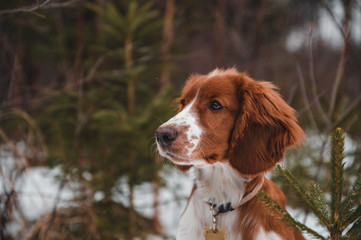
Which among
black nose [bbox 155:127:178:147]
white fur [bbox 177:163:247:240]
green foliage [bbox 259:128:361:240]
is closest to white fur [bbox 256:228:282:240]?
white fur [bbox 177:163:247:240]

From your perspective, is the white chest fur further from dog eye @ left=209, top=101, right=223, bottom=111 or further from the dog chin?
dog eye @ left=209, top=101, right=223, bottom=111

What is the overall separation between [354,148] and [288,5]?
6.03 meters

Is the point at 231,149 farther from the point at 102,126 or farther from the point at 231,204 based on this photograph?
the point at 102,126

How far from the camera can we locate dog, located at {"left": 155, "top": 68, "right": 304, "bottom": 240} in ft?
4.70

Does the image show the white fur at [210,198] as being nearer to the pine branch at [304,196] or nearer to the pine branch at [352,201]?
the pine branch at [304,196]

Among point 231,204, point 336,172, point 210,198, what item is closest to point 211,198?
point 210,198

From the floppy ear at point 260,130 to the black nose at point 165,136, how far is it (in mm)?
361

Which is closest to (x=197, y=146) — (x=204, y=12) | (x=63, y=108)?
(x=63, y=108)

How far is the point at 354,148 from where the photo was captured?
8.20 ft

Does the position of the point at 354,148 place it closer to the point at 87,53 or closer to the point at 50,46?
the point at 87,53

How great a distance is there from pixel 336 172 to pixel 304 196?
0.15m

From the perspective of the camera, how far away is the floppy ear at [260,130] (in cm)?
149

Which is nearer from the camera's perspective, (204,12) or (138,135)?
(138,135)

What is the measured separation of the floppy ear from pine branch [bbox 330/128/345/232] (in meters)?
0.47
